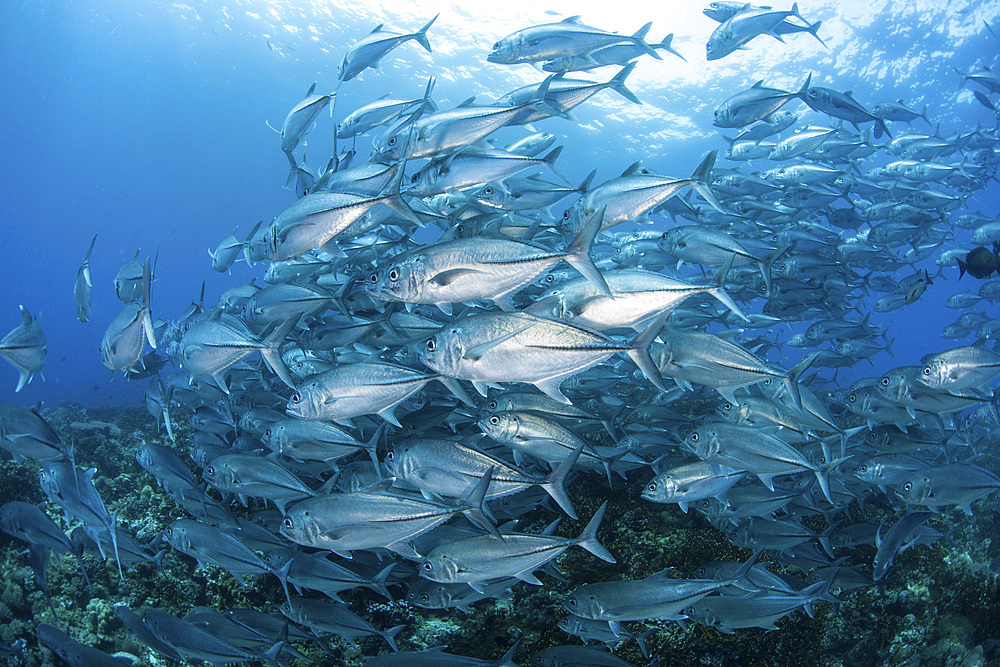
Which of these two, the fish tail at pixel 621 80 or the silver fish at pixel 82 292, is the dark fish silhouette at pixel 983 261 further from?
the silver fish at pixel 82 292

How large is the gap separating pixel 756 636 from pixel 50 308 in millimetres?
174511

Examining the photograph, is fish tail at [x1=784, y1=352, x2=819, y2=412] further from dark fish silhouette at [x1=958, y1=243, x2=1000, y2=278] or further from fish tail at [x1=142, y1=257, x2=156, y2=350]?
dark fish silhouette at [x1=958, y1=243, x2=1000, y2=278]

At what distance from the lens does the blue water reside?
24.4 m

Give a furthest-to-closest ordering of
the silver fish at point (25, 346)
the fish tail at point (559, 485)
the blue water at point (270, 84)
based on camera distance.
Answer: the blue water at point (270, 84) < the silver fish at point (25, 346) < the fish tail at point (559, 485)

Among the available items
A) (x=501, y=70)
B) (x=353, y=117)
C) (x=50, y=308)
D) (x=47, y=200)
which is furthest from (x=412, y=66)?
(x=50, y=308)

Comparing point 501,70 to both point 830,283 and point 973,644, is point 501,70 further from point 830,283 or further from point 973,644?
point 973,644

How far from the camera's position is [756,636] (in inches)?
164

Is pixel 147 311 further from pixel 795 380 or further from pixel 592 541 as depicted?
pixel 795 380

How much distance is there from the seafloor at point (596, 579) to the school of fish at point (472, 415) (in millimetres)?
231

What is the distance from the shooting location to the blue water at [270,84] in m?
24.4

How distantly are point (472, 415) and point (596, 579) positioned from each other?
6.30 feet

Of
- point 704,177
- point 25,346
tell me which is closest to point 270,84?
point 25,346

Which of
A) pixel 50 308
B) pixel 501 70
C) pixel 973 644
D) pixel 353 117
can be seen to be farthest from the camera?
pixel 50 308

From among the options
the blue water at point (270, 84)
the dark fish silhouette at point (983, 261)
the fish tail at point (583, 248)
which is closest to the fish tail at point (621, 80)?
the fish tail at point (583, 248)
